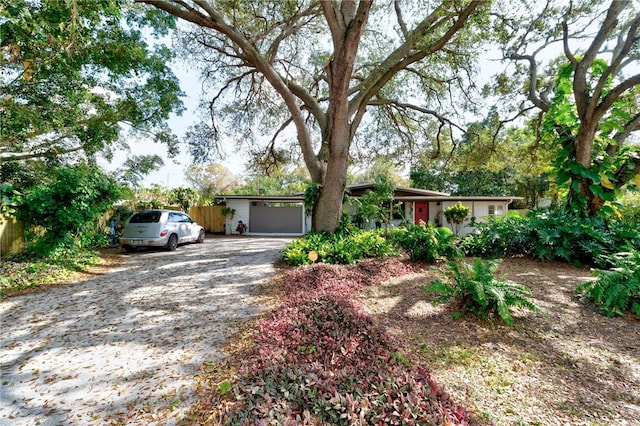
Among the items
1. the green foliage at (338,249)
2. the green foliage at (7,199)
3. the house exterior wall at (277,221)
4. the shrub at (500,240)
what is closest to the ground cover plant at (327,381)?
the green foliage at (338,249)

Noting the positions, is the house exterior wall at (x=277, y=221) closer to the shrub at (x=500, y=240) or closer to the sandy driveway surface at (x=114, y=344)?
the shrub at (x=500, y=240)

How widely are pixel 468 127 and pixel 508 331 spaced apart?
8.96m

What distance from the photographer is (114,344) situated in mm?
3000

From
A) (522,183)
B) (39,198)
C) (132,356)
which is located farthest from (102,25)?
(522,183)

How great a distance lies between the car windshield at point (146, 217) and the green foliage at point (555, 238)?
9.20 meters

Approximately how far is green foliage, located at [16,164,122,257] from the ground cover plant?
228 inches

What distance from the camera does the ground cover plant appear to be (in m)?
1.77

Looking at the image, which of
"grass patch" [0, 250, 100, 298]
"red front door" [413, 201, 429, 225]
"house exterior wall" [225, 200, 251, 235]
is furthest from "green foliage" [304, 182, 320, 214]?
"red front door" [413, 201, 429, 225]

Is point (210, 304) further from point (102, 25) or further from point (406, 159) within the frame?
point (406, 159)

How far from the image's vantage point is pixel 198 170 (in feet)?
106

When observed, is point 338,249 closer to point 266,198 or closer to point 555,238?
point 555,238

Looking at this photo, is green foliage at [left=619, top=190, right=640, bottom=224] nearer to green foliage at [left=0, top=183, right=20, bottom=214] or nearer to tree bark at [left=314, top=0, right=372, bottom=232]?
tree bark at [left=314, top=0, right=372, bottom=232]

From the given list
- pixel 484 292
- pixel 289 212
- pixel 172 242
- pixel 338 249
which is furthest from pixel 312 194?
pixel 289 212

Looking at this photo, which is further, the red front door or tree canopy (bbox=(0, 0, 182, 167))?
the red front door
